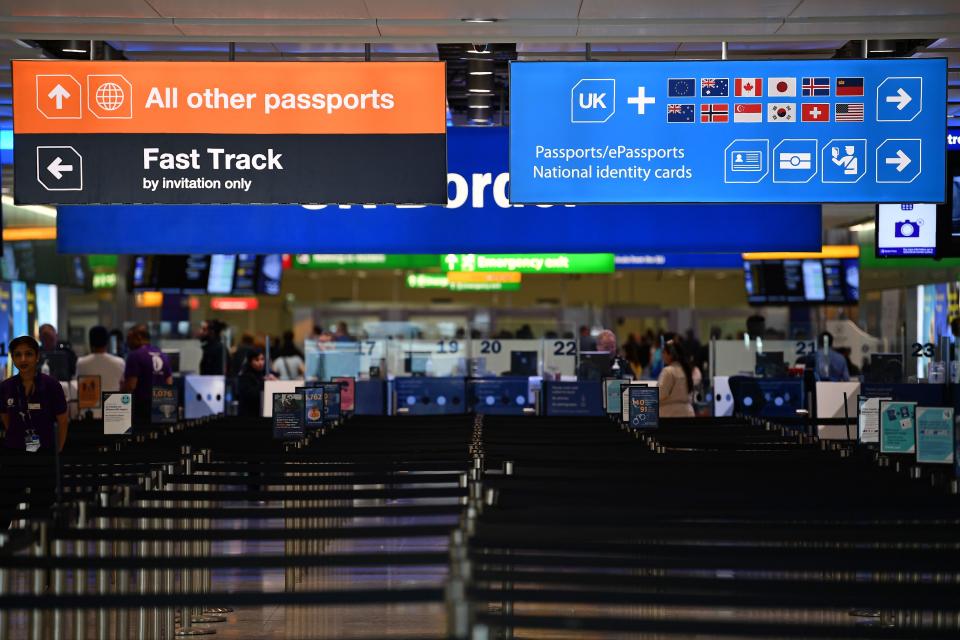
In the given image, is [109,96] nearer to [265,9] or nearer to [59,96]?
[59,96]

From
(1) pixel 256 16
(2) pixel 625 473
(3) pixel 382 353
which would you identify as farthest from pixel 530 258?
(2) pixel 625 473

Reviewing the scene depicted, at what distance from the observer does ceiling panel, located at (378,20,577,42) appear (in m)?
7.86

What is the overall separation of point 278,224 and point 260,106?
3578 mm

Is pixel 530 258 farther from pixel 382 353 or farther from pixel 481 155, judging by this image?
pixel 481 155

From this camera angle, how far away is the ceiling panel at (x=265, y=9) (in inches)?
291

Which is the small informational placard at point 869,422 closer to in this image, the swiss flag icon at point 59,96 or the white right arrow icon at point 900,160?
the white right arrow icon at point 900,160

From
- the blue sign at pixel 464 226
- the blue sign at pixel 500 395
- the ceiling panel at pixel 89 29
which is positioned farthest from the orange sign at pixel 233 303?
the ceiling panel at pixel 89 29

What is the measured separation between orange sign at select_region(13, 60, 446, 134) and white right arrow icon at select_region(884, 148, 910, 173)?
8.38 feet

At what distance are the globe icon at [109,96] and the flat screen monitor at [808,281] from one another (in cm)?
1382

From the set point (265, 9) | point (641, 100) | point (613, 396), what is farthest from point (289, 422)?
point (613, 396)

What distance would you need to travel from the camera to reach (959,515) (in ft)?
14.8

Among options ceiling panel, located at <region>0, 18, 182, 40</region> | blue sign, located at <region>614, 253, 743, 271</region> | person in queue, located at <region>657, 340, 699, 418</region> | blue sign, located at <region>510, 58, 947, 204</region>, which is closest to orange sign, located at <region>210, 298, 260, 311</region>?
blue sign, located at <region>614, 253, 743, 271</region>

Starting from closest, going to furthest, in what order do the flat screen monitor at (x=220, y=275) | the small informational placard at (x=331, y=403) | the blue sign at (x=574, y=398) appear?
1. the small informational placard at (x=331, y=403)
2. the blue sign at (x=574, y=398)
3. the flat screen monitor at (x=220, y=275)

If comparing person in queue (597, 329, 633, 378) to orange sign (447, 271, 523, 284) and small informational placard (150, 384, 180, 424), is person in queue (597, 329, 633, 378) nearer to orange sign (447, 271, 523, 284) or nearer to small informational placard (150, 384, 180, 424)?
small informational placard (150, 384, 180, 424)
